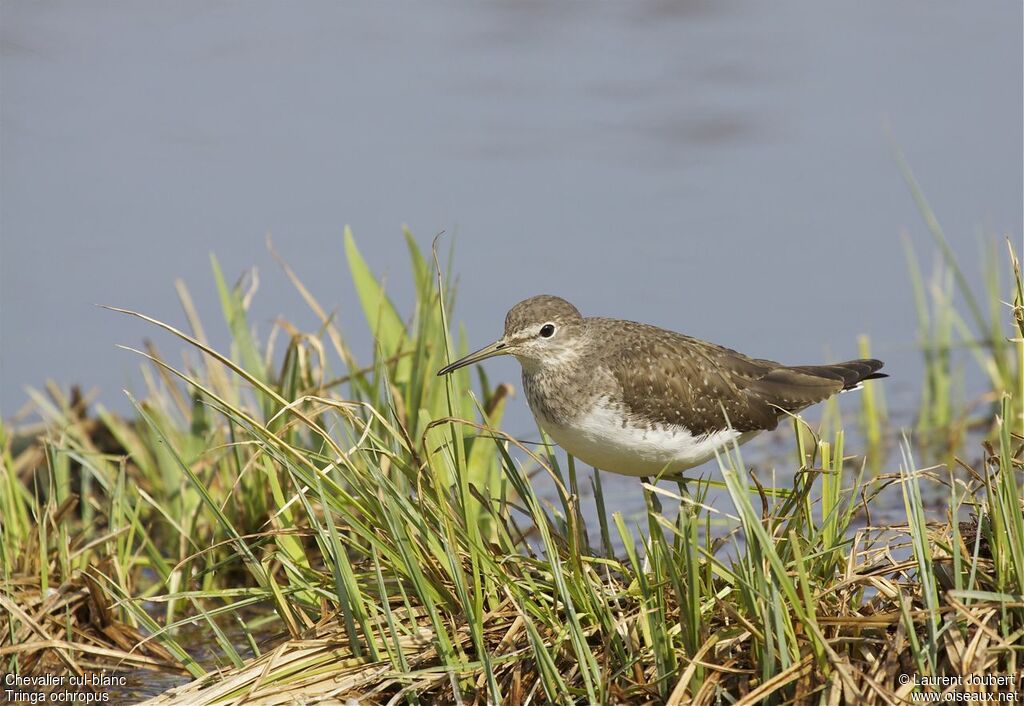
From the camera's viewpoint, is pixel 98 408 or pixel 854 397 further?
pixel 854 397

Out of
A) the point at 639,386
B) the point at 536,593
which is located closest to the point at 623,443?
the point at 639,386

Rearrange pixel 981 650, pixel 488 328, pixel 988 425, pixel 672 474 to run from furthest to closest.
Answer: pixel 488 328 → pixel 988 425 → pixel 672 474 → pixel 981 650

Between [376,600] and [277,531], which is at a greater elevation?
[277,531]

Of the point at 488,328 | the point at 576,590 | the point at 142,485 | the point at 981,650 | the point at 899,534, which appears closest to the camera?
the point at 981,650

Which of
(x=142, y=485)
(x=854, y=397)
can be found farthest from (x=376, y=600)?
(x=854, y=397)

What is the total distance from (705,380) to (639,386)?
1.61 feet

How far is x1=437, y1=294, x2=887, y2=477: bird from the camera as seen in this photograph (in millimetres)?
5809

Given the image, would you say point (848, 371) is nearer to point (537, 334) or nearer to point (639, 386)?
point (639, 386)

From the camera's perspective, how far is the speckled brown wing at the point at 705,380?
6.04m

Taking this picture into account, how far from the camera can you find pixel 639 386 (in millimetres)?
6020

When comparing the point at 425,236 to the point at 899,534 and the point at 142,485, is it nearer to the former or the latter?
the point at 142,485

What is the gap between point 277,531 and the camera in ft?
16.9

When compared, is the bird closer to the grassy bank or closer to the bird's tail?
the bird's tail

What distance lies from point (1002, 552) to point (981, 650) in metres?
0.34
